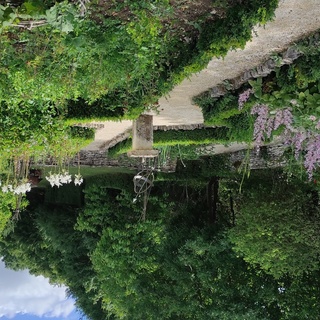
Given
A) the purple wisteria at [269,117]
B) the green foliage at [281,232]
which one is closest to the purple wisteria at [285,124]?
the purple wisteria at [269,117]

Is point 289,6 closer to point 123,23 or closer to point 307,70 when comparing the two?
point 307,70

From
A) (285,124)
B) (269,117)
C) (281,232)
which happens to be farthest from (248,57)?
(281,232)

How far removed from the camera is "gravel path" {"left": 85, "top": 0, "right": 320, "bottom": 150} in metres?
5.37

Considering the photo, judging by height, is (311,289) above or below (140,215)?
below

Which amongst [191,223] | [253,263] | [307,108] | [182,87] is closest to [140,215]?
[191,223]

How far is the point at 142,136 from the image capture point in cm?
840

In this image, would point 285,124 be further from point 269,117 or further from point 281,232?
point 281,232

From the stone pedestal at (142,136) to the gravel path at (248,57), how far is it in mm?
292

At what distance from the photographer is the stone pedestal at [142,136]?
8.31 m

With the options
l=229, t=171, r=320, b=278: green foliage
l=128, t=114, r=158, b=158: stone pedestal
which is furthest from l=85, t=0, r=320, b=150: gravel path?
l=229, t=171, r=320, b=278: green foliage

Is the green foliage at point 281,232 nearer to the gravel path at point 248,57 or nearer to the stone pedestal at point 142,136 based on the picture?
the gravel path at point 248,57

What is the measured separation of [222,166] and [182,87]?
218 inches

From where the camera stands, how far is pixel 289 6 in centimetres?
525

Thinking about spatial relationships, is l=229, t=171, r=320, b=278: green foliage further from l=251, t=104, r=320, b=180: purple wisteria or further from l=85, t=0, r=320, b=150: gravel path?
l=251, t=104, r=320, b=180: purple wisteria
